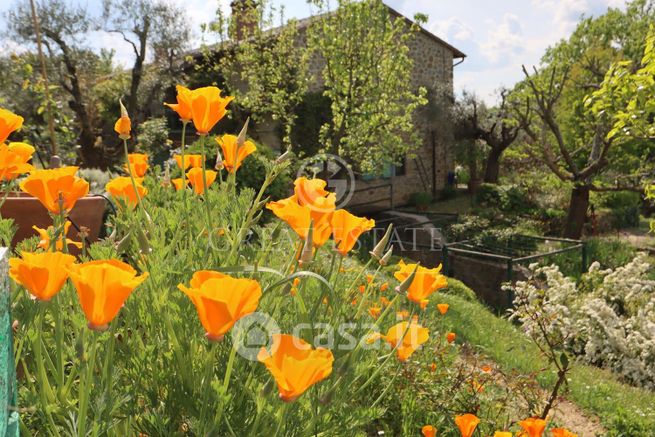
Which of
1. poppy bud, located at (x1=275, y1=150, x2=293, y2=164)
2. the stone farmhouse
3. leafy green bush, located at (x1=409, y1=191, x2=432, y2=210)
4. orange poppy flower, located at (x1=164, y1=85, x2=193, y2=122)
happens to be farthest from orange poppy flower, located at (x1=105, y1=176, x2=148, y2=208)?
leafy green bush, located at (x1=409, y1=191, x2=432, y2=210)

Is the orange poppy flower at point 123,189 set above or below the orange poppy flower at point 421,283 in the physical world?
above

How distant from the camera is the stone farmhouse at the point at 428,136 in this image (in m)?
15.7

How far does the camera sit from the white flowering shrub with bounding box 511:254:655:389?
5176 millimetres

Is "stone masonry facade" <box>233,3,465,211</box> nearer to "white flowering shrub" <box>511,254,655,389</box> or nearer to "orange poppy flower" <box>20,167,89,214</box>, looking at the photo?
"white flowering shrub" <box>511,254,655,389</box>

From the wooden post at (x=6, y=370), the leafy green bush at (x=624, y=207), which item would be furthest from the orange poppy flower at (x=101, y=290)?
the leafy green bush at (x=624, y=207)

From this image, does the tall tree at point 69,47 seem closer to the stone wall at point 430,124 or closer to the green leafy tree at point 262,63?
the green leafy tree at point 262,63

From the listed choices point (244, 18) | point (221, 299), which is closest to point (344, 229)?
point (221, 299)

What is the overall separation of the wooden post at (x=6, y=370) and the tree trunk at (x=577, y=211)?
→ 11033 mm

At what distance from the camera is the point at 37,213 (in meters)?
2.80

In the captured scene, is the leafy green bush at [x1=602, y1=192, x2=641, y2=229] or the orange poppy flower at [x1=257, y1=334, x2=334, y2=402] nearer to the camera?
the orange poppy flower at [x1=257, y1=334, x2=334, y2=402]

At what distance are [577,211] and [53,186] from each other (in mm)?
11052
